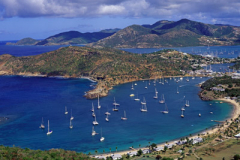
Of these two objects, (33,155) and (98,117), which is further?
(98,117)

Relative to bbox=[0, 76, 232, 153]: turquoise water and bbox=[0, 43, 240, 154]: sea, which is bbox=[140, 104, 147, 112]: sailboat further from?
bbox=[0, 76, 232, 153]: turquoise water

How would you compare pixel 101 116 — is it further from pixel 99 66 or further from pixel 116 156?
pixel 99 66

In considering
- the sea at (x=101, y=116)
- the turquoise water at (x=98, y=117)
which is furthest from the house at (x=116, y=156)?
the turquoise water at (x=98, y=117)

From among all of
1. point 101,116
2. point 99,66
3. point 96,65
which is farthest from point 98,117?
point 96,65

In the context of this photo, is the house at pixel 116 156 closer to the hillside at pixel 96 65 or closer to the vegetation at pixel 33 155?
the vegetation at pixel 33 155

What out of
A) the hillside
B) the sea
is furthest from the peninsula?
the sea
